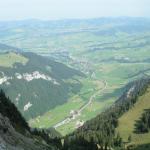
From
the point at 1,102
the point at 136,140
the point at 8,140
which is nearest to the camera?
the point at 8,140

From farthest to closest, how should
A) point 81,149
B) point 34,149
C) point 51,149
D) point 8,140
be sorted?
point 81,149 < point 51,149 < point 34,149 < point 8,140

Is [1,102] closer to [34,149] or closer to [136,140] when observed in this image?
[34,149]

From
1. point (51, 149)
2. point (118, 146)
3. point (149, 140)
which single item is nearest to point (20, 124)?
point (51, 149)

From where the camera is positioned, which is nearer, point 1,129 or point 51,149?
point 1,129

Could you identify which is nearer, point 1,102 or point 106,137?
point 1,102

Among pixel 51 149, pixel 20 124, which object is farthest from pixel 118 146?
pixel 51 149

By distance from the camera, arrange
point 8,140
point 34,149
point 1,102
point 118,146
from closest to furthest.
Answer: point 8,140, point 34,149, point 1,102, point 118,146

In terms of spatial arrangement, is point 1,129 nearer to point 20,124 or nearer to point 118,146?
point 20,124

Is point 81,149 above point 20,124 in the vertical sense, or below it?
below

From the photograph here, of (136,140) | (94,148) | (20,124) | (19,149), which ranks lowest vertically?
(136,140)
